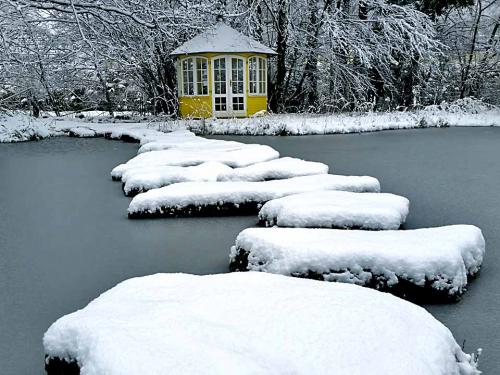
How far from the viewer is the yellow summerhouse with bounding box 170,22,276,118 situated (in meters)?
14.1

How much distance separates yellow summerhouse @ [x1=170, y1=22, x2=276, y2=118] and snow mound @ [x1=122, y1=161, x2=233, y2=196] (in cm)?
870

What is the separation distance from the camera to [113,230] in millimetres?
3949

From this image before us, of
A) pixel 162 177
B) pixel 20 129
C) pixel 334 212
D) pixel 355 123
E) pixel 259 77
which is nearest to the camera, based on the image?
pixel 334 212

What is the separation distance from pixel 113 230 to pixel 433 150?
6006 millimetres

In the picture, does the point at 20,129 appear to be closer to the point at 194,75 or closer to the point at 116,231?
the point at 194,75

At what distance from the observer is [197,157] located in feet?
20.7

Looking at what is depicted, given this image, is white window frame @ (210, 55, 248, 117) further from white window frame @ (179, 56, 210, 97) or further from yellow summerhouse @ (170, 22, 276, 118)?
white window frame @ (179, 56, 210, 97)

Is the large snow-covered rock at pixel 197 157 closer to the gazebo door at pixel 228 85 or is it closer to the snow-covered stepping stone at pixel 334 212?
the snow-covered stepping stone at pixel 334 212

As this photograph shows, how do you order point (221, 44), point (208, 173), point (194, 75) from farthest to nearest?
point (194, 75) → point (221, 44) → point (208, 173)

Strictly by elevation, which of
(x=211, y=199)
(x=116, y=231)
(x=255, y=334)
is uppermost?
(x=255, y=334)

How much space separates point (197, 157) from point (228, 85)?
27.1 ft

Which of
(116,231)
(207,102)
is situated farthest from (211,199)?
(207,102)

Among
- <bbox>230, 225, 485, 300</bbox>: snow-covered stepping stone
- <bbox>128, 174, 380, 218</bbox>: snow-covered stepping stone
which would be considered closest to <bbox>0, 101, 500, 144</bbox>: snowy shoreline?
Answer: <bbox>128, 174, 380, 218</bbox>: snow-covered stepping stone

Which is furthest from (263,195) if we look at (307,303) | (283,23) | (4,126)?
(283,23)
